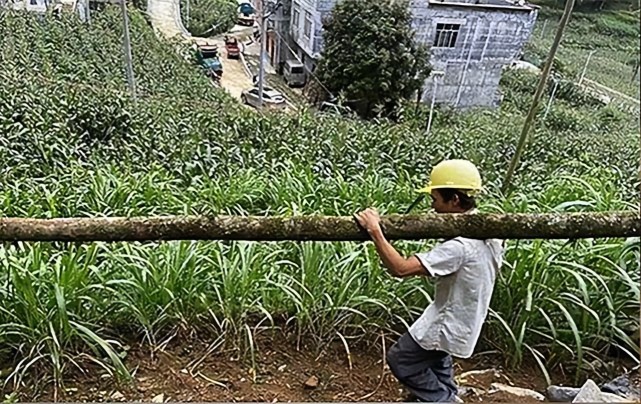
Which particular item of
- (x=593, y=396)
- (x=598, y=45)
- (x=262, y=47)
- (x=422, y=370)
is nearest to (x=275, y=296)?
(x=422, y=370)

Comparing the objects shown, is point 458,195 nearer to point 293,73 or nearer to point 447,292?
point 447,292

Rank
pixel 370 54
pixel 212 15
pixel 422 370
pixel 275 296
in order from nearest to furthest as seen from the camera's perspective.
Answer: pixel 422 370
pixel 275 296
pixel 212 15
pixel 370 54

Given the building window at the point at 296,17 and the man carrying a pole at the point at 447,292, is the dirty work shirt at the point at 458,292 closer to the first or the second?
the man carrying a pole at the point at 447,292

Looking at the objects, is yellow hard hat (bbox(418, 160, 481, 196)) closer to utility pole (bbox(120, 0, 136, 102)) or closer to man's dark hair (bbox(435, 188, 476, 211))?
man's dark hair (bbox(435, 188, 476, 211))

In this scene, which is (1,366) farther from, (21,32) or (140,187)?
(21,32)

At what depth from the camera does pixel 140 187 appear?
6.46 ft

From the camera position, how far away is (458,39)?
18.1 feet

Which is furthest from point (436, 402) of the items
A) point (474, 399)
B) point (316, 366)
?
point (316, 366)

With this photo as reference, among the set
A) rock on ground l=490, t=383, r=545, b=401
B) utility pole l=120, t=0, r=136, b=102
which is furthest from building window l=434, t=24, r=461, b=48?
rock on ground l=490, t=383, r=545, b=401

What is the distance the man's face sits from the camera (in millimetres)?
998

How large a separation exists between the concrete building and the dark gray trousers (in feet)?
13.5

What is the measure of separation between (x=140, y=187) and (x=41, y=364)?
94 cm

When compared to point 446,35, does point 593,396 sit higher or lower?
higher

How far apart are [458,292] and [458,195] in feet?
0.51
